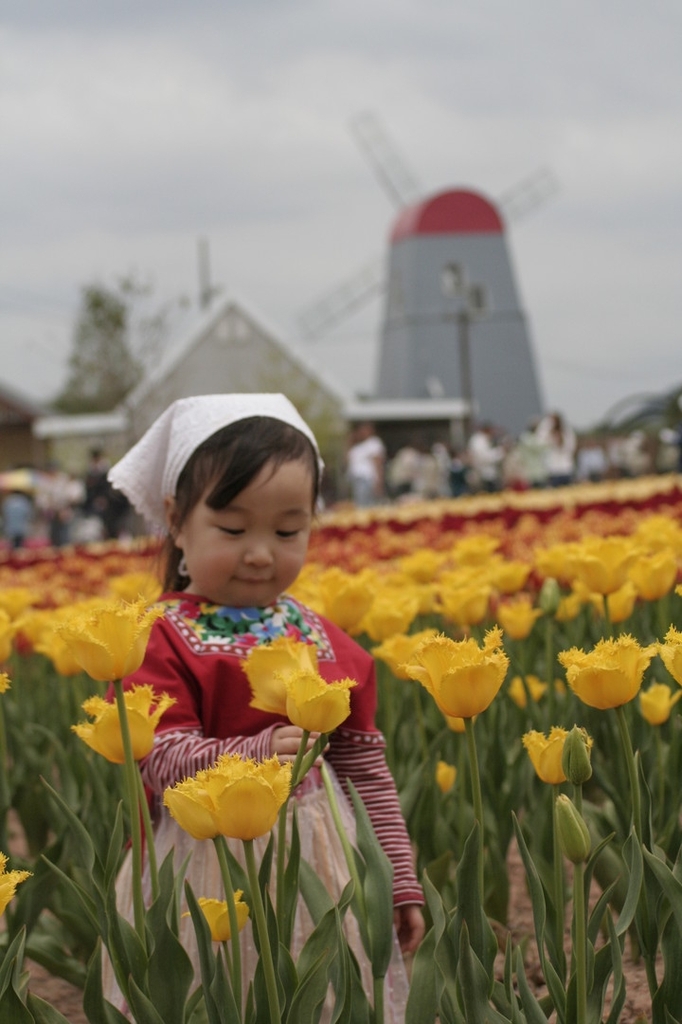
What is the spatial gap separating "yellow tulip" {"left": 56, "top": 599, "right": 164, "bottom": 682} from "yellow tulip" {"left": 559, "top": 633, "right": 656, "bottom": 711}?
503 mm

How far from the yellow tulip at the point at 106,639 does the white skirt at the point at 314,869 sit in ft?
1.57

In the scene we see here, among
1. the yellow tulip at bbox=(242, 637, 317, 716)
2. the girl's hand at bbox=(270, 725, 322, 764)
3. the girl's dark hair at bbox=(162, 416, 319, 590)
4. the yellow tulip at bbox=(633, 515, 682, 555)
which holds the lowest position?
the yellow tulip at bbox=(633, 515, 682, 555)

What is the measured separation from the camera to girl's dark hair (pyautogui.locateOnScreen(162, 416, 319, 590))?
7.13 ft

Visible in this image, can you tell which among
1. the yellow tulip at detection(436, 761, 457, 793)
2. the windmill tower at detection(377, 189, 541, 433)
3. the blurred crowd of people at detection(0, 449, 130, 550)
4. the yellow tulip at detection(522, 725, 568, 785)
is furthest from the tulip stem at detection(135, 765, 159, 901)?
the windmill tower at detection(377, 189, 541, 433)

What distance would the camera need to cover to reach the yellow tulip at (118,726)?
5.53 feet

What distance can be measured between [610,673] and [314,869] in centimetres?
58

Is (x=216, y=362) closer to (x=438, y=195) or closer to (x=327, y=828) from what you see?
(x=438, y=195)

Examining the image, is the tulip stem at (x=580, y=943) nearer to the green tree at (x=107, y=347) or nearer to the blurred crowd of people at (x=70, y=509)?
the blurred crowd of people at (x=70, y=509)

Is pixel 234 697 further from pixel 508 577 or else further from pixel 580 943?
pixel 508 577

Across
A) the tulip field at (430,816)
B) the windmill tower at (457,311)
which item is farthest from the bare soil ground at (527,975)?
the windmill tower at (457,311)

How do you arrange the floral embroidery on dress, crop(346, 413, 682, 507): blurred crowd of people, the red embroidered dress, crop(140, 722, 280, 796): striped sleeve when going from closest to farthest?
crop(140, 722, 280, 796): striped sleeve, the red embroidered dress, the floral embroidery on dress, crop(346, 413, 682, 507): blurred crowd of people

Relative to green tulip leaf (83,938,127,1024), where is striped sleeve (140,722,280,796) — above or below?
above

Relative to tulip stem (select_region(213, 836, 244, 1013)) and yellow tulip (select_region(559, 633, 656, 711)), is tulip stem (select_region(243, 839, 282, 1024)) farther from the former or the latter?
yellow tulip (select_region(559, 633, 656, 711))

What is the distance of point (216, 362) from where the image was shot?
33.7 metres
